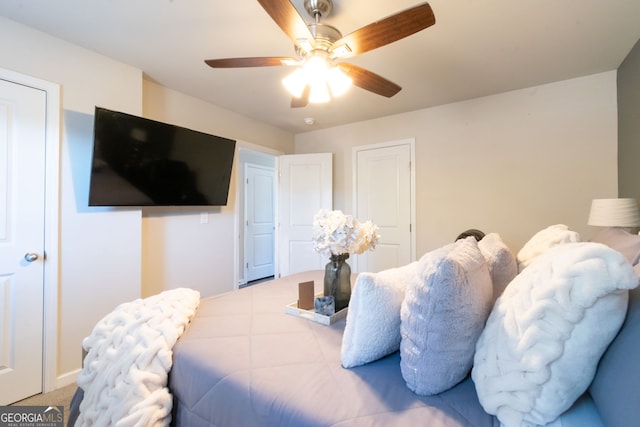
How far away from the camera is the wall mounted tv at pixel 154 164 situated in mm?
2088

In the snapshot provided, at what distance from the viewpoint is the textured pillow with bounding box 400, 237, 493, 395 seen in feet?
2.53

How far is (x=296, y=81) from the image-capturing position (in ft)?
5.60

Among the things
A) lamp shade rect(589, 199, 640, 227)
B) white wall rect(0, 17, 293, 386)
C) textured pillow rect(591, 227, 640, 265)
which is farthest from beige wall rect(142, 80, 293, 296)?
lamp shade rect(589, 199, 640, 227)

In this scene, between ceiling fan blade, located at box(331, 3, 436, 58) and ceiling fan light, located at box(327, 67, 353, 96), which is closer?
ceiling fan blade, located at box(331, 3, 436, 58)

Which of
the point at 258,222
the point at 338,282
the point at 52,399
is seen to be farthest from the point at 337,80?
the point at 258,222

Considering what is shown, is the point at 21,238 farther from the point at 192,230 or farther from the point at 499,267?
the point at 499,267

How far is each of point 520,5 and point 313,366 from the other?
2171 millimetres

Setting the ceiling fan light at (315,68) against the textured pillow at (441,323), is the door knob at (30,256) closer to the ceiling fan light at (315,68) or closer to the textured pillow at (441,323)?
the ceiling fan light at (315,68)

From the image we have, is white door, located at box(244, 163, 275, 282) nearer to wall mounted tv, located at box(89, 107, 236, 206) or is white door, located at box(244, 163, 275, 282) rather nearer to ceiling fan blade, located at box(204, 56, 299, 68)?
wall mounted tv, located at box(89, 107, 236, 206)

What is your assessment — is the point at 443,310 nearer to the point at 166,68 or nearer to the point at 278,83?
the point at 278,83

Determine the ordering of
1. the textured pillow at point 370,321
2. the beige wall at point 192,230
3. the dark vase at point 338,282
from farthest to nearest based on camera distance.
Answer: the beige wall at point 192,230 → the dark vase at point 338,282 → the textured pillow at point 370,321

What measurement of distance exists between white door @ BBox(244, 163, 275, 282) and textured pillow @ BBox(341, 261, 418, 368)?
4.10 m

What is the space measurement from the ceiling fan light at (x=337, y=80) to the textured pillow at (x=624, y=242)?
1.52 m

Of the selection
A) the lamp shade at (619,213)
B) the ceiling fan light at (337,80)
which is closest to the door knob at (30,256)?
the ceiling fan light at (337,80)
